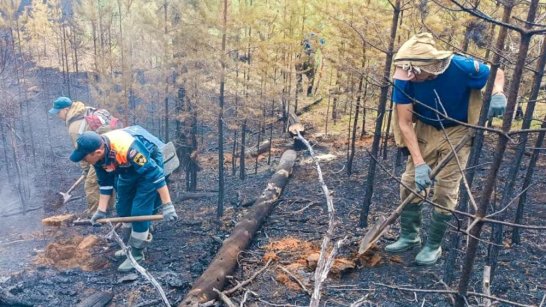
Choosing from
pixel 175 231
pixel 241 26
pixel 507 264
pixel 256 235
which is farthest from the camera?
pixel 241 26

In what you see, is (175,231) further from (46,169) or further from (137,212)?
(46,169)

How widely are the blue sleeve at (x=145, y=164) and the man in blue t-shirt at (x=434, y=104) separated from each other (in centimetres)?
293

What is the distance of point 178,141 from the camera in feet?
28.5

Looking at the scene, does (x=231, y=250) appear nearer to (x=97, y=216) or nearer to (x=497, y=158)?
(x=97, y=216)

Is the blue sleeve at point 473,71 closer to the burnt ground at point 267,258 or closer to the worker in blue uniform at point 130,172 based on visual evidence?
the burnt ground at point 267,258

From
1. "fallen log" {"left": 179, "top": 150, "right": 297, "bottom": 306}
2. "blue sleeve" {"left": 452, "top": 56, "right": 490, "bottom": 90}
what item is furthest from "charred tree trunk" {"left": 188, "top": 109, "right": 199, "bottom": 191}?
"blue sleeve" {"left": 452, "top": 56, "right": 490, "bottom": 90}

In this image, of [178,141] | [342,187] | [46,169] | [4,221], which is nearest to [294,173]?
[342,187]

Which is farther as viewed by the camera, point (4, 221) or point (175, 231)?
point (4, 221)

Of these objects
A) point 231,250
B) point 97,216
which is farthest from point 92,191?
point 231,250

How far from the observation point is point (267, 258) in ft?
16.4

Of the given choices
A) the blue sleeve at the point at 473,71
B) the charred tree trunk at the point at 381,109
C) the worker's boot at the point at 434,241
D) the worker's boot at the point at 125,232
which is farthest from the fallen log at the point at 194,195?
the blue sleeve at the point at 473,71

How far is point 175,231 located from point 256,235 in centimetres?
145

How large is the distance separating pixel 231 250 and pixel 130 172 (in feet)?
5.19

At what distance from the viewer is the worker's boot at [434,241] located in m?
4.30
